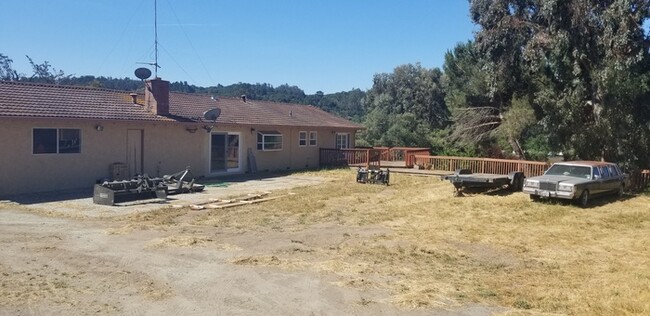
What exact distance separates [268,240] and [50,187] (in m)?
11.1

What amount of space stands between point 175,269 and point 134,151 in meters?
13.8

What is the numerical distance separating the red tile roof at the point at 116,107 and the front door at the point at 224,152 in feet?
2.85

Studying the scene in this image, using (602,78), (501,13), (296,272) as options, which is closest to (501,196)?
(602,78)

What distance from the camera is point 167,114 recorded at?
74.9 feet

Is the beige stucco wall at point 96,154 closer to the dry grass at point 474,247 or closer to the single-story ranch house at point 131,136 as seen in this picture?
the single-story ranch house at point 131,136

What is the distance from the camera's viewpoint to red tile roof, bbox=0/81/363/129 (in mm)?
18150

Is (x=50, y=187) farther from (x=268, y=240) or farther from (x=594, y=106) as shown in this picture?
(x=594, y=106)

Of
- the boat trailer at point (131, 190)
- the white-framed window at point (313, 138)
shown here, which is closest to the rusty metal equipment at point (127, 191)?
the boat trailer at point (131, 190)

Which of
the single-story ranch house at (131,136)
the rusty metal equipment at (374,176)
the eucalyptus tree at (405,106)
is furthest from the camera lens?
the eucalyptus tree at (405,106)

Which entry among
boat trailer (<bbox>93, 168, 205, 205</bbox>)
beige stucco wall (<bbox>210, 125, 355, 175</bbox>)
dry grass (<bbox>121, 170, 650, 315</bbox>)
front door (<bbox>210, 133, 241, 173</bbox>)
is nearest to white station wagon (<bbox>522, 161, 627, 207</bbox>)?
dry grass (<bbox>121, 170, 650, 315</bbox>)

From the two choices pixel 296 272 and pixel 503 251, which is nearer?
pixel 296 272

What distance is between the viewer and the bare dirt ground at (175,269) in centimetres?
648

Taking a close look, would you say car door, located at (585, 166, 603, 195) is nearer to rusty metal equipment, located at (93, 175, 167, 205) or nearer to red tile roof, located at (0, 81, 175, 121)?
rusty metal equipment, located at (93, 175, 167, 205)

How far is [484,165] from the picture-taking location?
950 inches
